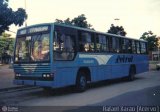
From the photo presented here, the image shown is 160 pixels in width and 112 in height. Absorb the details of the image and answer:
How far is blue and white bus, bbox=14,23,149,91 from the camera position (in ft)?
44.2

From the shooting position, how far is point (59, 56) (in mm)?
13797

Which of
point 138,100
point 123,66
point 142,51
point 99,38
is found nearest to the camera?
point 138,100

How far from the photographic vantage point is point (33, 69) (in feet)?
45.2

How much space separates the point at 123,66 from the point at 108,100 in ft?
29.1

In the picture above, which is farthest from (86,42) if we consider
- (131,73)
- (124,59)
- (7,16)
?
(131,73)

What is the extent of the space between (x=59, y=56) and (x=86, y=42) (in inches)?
108

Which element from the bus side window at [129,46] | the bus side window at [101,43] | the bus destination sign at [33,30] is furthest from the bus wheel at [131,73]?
the bus destination sign at [33,30]

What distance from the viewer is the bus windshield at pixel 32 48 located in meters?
13.6

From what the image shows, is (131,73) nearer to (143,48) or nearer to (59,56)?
(143,48)

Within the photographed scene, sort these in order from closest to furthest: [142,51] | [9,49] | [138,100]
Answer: [138,100] < [142,51] < [9,49]

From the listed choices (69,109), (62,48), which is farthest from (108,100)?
(62,48)

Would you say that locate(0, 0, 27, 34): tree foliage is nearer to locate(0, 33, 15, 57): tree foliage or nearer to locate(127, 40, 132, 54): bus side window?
locate(127, 40, 132, 54): bus side window

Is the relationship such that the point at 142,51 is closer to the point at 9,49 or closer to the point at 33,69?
the point at 33,69

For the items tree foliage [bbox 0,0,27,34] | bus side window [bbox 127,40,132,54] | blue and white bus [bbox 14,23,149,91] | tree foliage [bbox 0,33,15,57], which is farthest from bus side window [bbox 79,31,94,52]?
tree foliage [bbox 0,33,15,57]
